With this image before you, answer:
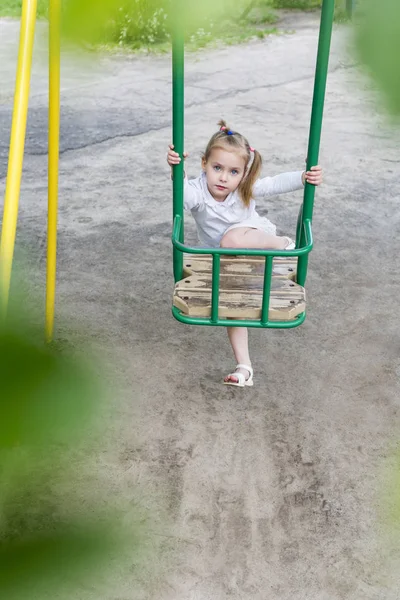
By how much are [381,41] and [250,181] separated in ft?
6.96

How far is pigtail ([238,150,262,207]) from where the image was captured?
2.33 meters

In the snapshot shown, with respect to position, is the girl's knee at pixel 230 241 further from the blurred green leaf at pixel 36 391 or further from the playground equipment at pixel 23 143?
the blurred green leaf at pixel 36 391

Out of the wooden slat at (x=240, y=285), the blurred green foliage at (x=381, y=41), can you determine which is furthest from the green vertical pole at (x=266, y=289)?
the blurred green foliage at (x=381, y=41)

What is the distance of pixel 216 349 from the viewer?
2838mm

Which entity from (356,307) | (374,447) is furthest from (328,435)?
(356,307)

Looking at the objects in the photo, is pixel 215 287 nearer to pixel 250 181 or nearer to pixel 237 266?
pixel 237 266

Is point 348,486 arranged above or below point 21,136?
below

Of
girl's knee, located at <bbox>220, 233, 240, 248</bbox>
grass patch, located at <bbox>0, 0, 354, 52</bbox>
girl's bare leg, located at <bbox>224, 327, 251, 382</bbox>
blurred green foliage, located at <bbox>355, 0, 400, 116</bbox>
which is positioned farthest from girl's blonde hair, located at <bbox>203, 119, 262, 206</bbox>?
blurred green foliage, located at <bbox>355, 0, 400, 116</bbox>

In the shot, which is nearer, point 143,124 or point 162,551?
point 162,551

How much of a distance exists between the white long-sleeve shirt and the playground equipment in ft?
1.34

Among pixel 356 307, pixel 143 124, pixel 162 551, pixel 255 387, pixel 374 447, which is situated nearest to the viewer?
pixel 162 551

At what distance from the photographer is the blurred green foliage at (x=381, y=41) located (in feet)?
→ 0.92

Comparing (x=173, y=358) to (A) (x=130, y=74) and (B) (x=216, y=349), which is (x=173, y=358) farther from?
(A) (x=130, y=74)

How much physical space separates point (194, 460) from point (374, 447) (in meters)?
0.51
